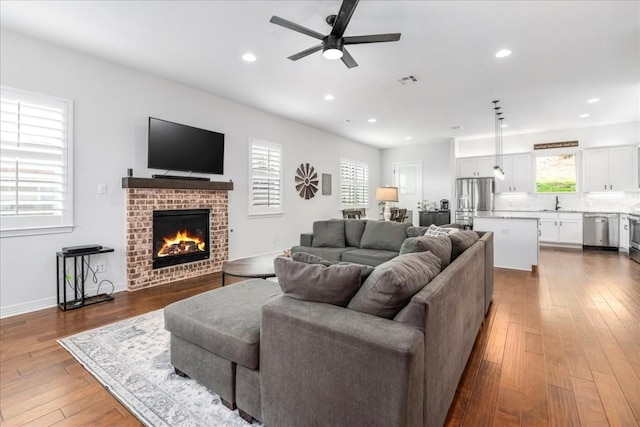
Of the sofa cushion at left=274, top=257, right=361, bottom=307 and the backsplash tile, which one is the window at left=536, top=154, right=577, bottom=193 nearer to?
the backsplash tile

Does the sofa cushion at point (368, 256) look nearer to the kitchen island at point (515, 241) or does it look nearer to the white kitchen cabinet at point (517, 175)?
the kitchen island at point (515, 241)

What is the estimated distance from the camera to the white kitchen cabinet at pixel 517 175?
25.5ft

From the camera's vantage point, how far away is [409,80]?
14.2ft

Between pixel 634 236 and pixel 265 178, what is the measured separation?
278 inches

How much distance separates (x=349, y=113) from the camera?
596cm

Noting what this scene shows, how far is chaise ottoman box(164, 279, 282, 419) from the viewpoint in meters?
1.56

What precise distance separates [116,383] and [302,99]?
14.7 feet

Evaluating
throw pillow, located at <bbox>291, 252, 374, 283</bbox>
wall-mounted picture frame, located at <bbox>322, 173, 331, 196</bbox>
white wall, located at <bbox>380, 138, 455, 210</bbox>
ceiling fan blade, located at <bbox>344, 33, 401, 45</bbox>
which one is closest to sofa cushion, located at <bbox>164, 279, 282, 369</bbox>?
throw pillow, located at <bbox>291, 252, 374, 283</bbox>

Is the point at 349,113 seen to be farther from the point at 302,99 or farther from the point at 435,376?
the point at 435,376

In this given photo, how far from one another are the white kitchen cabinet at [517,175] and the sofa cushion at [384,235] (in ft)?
16.6

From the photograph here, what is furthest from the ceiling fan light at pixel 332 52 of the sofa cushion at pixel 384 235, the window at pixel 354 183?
the window at pixel 354 183

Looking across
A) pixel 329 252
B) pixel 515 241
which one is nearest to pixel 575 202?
pixel 515 241

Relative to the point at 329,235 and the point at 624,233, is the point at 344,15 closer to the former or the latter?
the point at 329,235

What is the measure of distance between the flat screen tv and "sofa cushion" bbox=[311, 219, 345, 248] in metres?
1.86
